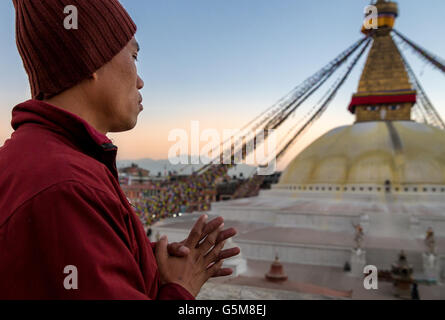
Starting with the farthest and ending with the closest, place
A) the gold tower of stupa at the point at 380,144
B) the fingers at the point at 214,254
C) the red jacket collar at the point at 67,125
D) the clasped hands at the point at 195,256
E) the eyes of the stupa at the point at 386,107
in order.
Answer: the eyes of the stupa at the point at 386,107 < the gold tower of stupa at the point at 380,144 < the fingers at the point at 214,254 < the clasped hands at the point at 195,256 < the red jacket collar at the point at 67,125

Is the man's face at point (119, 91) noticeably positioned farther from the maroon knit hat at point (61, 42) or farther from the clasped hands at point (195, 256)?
the clasped hands at point (195, 256)

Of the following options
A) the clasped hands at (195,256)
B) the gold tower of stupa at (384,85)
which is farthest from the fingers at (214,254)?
the gold tower of stupa at (384,85)

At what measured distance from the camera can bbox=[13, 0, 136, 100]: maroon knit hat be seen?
1.03 m

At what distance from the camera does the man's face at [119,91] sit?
1.11m

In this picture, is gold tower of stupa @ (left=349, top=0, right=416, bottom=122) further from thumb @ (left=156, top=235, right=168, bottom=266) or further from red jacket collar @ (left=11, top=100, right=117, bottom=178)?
red jacket collar @ (left=11, top=100, right=117, bottom=178)

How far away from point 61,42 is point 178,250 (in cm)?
66

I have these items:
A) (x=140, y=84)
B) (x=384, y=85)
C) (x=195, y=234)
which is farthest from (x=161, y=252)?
(x=384, y=85)

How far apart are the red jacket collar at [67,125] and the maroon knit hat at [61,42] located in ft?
0.33

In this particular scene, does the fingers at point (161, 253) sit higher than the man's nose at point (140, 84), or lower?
lower

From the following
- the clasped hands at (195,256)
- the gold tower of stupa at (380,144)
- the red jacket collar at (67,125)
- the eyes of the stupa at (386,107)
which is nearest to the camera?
the red jacket collar at (67,125)

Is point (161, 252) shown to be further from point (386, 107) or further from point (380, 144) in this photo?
point (386, 107)

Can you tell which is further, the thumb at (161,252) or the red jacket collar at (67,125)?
the thumb at (161,252)

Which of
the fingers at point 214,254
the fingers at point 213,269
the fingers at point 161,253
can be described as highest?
the fingers at point 161,253
